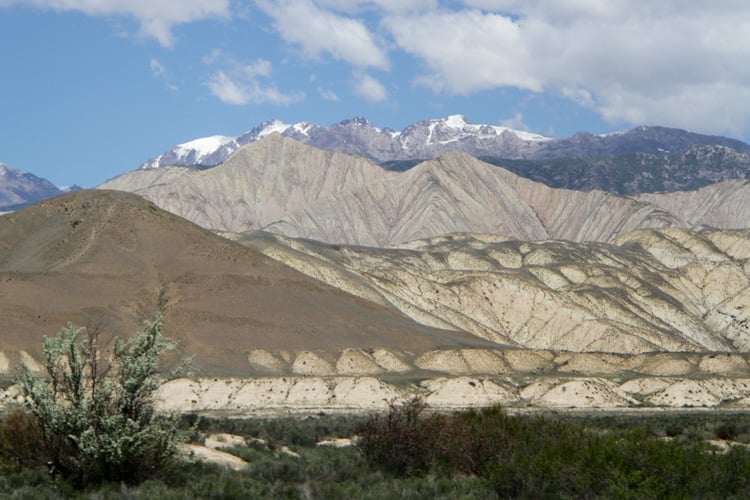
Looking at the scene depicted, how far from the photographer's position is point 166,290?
94.6m

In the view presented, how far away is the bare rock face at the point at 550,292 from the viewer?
12325 cm

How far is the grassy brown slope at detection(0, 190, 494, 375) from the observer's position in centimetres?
8506

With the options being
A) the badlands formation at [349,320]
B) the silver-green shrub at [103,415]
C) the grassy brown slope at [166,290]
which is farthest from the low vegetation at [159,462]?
the grassy brown slope at [166,290]

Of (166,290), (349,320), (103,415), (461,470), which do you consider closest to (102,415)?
(103,415)

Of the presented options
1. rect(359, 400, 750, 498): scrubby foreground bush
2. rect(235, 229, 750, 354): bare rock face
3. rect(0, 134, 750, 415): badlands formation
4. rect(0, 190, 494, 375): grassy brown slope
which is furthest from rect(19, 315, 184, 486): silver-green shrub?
rect(235, 229, 750, 354): bare rock face

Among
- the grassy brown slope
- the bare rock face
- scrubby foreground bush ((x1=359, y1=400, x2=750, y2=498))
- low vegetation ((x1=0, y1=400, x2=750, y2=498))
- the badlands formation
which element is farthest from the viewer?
the bare rock face

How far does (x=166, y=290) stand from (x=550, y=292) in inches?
2352

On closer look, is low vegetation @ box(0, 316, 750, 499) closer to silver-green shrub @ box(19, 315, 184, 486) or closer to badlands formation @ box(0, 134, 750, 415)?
silver-green shrub @ box(19, 315, 184, 486)

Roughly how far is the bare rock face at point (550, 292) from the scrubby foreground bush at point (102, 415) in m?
99.3

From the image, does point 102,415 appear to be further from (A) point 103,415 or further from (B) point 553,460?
(B) point 553,460

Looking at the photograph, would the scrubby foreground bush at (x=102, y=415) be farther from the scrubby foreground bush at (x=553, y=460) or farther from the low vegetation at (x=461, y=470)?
the scrubby foreground bush at (x=553, y=460)

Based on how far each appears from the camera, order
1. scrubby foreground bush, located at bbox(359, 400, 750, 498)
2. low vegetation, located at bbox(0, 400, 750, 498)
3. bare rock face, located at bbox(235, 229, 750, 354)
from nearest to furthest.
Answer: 1. low vegetation, located at bbox(0, 400, 750, 498)
2. scrubby foreground bush, located at bbox(359, 400, 750, 498)
3. bare rock face, located at bbox(235, 229, 750, 354)

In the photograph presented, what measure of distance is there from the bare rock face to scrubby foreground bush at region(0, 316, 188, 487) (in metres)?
99.3

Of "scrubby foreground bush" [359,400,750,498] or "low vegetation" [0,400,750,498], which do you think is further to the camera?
"scrubby foreground bush" [359,400,750,498]
